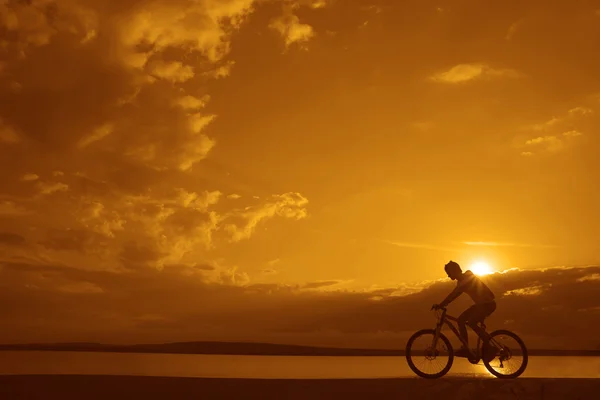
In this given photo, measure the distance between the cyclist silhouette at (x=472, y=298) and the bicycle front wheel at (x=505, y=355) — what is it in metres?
0.65

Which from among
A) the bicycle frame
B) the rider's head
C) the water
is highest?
the rider's head

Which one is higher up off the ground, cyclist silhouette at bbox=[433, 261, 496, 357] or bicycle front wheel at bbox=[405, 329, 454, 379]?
cyclist silhouette at bbox=[433, 261, 496, 357]

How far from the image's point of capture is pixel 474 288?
49.4ft

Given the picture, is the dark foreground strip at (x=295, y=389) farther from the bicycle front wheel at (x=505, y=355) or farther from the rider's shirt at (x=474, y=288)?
the rider's shirt at (x=474, y=288)

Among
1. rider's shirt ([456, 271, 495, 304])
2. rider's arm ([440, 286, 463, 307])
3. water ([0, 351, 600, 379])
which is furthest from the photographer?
water ([0, 351, 600, 379])

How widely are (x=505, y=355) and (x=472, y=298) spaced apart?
1775 mm

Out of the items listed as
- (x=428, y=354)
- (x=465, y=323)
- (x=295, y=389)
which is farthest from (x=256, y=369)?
(x=295, y=389)

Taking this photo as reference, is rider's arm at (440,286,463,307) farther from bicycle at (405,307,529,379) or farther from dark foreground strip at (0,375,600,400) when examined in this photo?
dark foreground strip at (0,375,600,400)

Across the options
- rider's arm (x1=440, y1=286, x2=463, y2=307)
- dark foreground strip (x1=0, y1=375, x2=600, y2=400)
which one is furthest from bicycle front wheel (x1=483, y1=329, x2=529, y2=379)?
dark foreground strip (x1=0, y1=375, x2=600, y2=400)

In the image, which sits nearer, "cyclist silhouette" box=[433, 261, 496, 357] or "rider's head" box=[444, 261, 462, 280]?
"cyclist silhouette" box=[433, 261, 496, 357]

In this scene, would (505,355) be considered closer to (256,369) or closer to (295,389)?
(295,389)

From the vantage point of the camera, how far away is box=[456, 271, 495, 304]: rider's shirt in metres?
15.0

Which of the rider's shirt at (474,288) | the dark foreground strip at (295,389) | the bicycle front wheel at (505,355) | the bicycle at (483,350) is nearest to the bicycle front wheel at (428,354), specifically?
the bicycle at (483,350)

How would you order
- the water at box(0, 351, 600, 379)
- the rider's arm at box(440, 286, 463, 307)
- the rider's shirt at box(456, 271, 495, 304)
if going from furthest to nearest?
1. the water at box(0, 351, 600, 379)
2. the rider's arm at box(440, 286, 463, 307)
3. the rider's shirt at box(456, 271, 495, 304)
